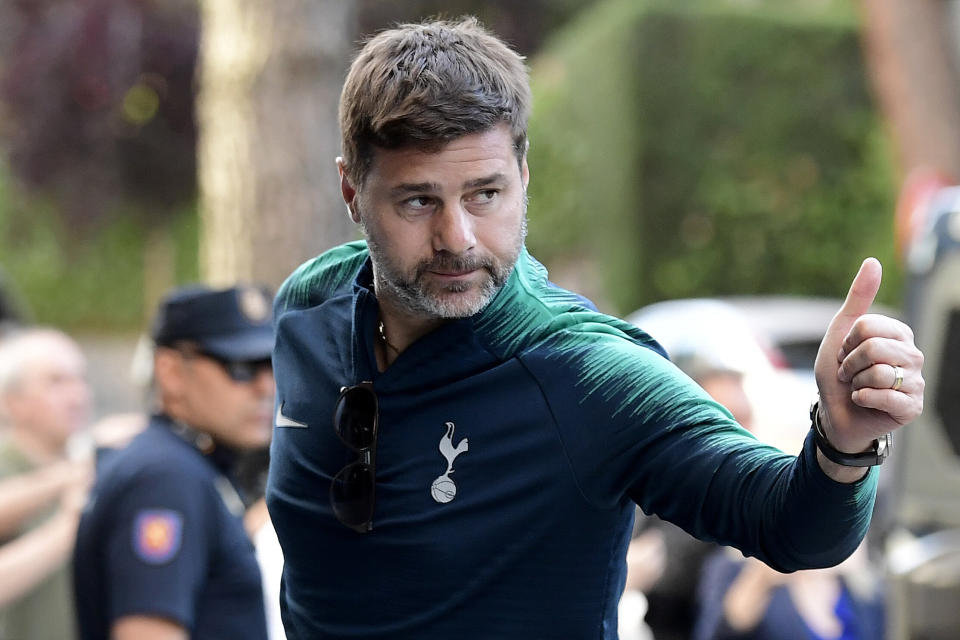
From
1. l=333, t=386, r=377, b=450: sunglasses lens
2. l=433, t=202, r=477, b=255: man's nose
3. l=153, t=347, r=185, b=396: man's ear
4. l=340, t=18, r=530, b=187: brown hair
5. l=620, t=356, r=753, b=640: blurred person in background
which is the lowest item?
l=620, t=356, r=753, b=640: blurred person in background

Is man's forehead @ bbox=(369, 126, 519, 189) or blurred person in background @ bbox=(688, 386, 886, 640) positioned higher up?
man's forehead @ bbox=(369, 126, 519, 189)

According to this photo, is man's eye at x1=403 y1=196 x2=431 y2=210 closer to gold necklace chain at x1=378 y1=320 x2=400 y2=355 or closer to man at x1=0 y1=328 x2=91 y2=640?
gold necklace chain at x1=378 y1=320 x2=400 y2=355

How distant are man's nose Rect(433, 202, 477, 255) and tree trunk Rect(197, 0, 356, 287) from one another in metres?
3.26

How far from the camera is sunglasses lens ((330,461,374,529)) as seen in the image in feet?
6.80

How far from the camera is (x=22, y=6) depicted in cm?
1691

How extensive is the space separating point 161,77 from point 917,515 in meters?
14.5

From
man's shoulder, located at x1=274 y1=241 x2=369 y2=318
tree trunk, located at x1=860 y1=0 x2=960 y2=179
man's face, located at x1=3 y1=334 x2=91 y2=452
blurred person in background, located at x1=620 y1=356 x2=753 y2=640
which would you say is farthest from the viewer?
tree trunk, located at x1=860 y1=0 x2=960 y2=179

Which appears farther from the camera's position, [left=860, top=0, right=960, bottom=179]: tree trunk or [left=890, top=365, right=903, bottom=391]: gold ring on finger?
[left=860, top=0, right=960, bottom=179]: tree trunk

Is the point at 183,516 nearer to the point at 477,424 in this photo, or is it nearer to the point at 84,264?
the point at 477,424

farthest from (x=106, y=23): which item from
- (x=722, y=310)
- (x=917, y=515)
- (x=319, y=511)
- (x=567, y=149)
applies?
(x=319, y=511)

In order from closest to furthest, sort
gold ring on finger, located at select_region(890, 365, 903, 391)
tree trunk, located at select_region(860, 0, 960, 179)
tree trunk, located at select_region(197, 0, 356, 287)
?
gold ring on finger, located at select_region(890, 365, 903, 391) → tree trunk, located at select_region(197, 0, 356, 287) → tree trunk, located at select_region(860, 0, 960, 179)

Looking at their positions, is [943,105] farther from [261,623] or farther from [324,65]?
[261,623]

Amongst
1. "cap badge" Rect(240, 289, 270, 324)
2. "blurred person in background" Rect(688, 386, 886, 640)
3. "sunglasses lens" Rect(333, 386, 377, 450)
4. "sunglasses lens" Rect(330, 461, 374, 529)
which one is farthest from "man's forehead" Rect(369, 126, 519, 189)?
"blurred person in background" Rect(688, 386, 886, 640)

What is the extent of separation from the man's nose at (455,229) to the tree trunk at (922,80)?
28.1ft
